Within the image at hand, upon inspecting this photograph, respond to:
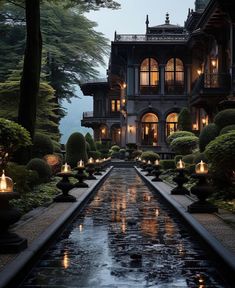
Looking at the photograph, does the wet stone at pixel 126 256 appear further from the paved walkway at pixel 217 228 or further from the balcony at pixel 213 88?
the balcony at pixel 213 88

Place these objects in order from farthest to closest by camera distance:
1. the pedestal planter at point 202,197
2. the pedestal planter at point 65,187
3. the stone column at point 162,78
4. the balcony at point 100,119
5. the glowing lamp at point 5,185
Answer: the balcony at point 100,119 → the stone column at point 162,78 → the pedestal planter at point 65,187 → the pedestal planter at point 202,197 → the glowing lamp at point 5,185

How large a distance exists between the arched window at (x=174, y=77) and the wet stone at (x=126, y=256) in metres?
40.9

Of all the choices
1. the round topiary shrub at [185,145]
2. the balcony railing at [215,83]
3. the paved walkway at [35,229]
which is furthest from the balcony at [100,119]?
the paved walkway at [35,229]

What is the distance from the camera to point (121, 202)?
14.9 meters

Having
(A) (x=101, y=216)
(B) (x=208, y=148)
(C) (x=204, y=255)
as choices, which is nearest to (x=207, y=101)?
(B) (x=208, y=148)

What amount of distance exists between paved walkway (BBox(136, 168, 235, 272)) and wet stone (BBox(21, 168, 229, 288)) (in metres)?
0.22

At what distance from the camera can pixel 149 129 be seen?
52.0m

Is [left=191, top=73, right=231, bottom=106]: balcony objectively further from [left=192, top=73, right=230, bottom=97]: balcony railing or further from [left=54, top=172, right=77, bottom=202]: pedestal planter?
[left=54, top=172, right=77, bottom=202]: pedestal planter

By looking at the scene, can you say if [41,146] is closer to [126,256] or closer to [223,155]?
[223,155]

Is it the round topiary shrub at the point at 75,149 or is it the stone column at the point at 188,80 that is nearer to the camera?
the round topiary shrub at the point at 75,149

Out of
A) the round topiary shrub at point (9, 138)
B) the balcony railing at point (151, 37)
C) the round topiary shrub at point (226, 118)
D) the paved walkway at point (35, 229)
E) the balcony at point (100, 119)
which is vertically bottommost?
the paved walkway at point (35, 229)

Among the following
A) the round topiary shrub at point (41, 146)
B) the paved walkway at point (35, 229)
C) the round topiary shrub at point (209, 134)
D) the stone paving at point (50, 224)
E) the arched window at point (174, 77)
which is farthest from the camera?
the arched window at point (174, 77)

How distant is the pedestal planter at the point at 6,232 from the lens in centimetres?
714

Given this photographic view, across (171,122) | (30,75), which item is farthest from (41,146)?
(171,122)
